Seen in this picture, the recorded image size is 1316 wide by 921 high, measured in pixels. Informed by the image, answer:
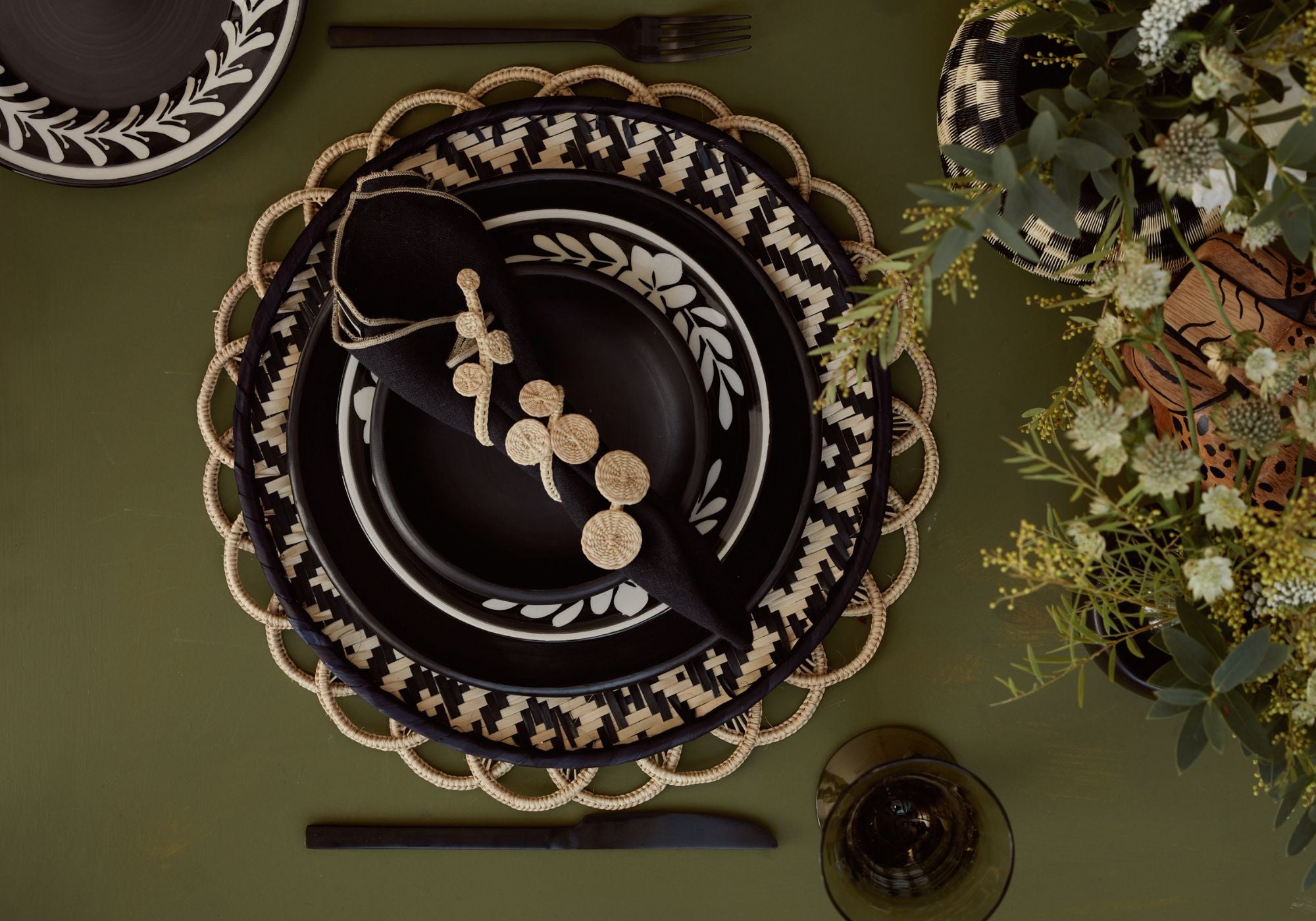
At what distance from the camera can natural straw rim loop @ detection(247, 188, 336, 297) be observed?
542mm

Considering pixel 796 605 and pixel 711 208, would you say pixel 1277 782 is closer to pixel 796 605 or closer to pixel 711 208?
pixel 796 605

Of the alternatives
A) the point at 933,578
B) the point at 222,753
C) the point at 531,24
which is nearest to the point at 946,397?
the point at 933,578

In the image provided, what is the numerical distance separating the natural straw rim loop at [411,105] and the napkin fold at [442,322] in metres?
0.07

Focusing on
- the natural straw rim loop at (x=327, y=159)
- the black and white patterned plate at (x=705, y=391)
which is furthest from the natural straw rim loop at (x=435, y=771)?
the natural straw rim loop at (x=327, y=159)

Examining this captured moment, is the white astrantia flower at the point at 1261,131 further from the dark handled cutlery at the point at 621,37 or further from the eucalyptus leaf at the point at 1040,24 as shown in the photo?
the dark handled cutlery at the point at 621,37

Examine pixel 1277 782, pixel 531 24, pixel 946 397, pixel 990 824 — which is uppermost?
pixel 531 24

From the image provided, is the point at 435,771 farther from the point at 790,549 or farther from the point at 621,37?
the point at 621,37

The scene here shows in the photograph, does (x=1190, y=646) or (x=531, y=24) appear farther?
(x=531, y=24)

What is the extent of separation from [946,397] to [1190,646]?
263 millimetres

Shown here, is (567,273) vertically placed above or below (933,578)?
above

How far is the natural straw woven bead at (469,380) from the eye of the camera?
47 cm

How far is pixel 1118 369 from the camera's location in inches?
15.7

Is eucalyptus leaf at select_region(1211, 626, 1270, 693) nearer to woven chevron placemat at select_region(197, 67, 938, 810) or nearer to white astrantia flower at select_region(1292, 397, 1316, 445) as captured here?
white astrantia flower at select_region(1292, 397, 1316, 445)

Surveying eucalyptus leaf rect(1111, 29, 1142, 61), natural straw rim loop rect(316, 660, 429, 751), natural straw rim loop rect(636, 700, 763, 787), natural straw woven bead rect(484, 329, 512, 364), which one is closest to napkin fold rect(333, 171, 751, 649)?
natural straw woven bead rect(484, 329, 512, 364)
